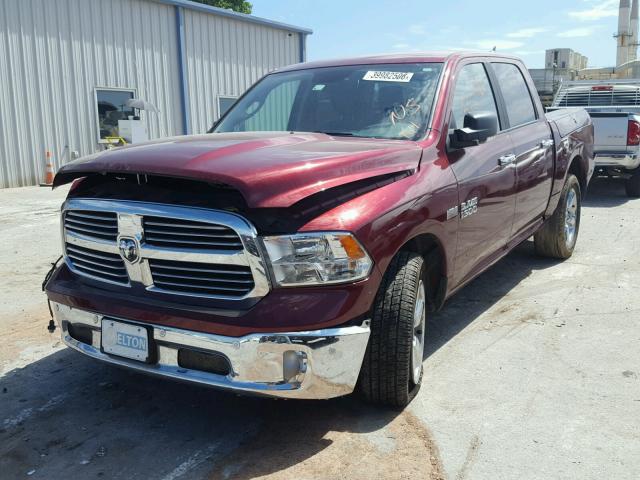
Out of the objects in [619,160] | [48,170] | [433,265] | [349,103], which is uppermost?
[349,103]

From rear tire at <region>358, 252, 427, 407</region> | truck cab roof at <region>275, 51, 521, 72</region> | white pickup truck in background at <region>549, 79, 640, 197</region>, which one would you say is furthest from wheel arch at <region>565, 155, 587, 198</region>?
rear tire at <region>358, 252, 427, 407</region>

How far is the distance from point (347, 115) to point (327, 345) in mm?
1855

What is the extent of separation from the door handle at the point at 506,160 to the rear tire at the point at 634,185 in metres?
6.94

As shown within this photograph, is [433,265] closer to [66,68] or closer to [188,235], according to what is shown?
[188,235]

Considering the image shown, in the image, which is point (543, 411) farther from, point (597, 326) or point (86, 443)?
point (86, 443)

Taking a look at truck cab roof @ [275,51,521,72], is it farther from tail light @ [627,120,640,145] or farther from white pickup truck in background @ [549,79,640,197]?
tail light @ [627,120,640,145]

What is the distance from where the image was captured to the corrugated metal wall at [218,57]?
17.0 metres

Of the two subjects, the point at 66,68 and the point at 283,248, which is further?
the point at 66,68

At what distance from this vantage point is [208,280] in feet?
9.38

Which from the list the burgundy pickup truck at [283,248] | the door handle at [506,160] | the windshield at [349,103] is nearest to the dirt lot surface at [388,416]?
the burgundy pickup truck at [283,248]

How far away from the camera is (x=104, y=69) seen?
14.8 metres

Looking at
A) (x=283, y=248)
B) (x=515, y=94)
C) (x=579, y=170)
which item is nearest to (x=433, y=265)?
(x=283, y=248)

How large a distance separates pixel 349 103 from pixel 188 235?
178 cm

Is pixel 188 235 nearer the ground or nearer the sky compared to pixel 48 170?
nearer the sky
